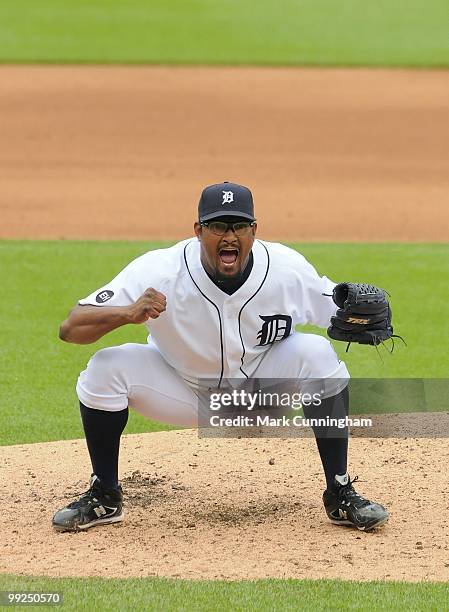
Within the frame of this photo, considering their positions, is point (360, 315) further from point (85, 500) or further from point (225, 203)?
point (85, 500)

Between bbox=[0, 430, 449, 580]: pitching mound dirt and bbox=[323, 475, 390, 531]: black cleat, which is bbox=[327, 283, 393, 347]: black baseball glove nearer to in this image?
bbox=[323, 475, 390, 531]: black cleat

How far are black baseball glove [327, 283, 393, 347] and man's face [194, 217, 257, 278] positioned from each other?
1.31 feet

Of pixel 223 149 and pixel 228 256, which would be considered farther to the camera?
pixel 223 149

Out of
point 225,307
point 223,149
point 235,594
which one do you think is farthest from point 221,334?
point 223,149

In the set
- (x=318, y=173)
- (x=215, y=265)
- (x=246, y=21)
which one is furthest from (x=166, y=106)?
(x=215, y=265)

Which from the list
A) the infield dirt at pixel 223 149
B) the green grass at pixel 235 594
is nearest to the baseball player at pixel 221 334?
the green grass at pixel 235 594

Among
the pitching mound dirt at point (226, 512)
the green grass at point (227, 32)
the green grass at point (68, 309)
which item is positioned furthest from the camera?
the green grass at point (227, 32)

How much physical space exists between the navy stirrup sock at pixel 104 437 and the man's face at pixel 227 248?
70 centimetres

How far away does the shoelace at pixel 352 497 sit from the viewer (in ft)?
15.9

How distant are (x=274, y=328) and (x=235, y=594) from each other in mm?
1237

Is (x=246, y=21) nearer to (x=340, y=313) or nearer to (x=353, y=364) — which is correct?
(x=353, y=364)

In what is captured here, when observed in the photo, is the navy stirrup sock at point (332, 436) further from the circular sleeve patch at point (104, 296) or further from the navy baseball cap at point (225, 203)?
the circular sleeve patch at point (104, 296)

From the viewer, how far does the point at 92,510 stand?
488 cm

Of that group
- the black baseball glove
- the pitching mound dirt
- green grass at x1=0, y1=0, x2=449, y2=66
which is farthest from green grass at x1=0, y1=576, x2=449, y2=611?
green grass at x1=0, y1=0, x2=449, y2=66
